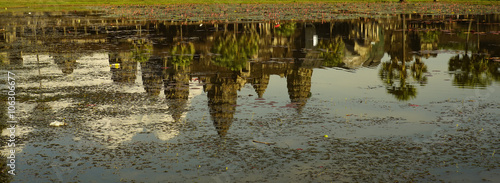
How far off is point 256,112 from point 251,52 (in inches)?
602

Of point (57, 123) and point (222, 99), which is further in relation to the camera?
point (222, 99)

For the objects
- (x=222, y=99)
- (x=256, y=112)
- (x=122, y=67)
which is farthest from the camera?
(x=122, y=67)

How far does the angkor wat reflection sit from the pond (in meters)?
0.15

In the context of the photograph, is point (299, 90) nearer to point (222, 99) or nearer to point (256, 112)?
point (256, 112)

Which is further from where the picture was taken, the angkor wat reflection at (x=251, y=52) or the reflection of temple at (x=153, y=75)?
the angkor wat reflection at (x=251, y=52)

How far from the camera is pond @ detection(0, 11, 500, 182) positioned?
13336 millimetres

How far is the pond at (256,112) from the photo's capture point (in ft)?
43.8

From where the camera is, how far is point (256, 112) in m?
18.7

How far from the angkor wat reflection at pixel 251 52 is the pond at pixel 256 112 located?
151 millimetres

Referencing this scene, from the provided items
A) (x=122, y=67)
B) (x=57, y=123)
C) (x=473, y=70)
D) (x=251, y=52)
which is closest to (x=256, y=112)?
(x=57, y=123)

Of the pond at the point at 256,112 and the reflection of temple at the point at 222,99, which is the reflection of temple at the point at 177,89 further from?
the reflection of temple at the point at 222,99

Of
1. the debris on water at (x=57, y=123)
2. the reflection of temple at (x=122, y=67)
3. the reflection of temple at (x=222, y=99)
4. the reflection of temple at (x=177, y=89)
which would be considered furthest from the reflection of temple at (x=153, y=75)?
the debris on water at (x=57, y=123)

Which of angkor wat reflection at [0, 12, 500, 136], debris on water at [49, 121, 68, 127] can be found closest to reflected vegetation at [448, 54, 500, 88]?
angkor wat reflection at [0, 12, 500, 136]

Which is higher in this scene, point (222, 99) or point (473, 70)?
point (473, 70)
